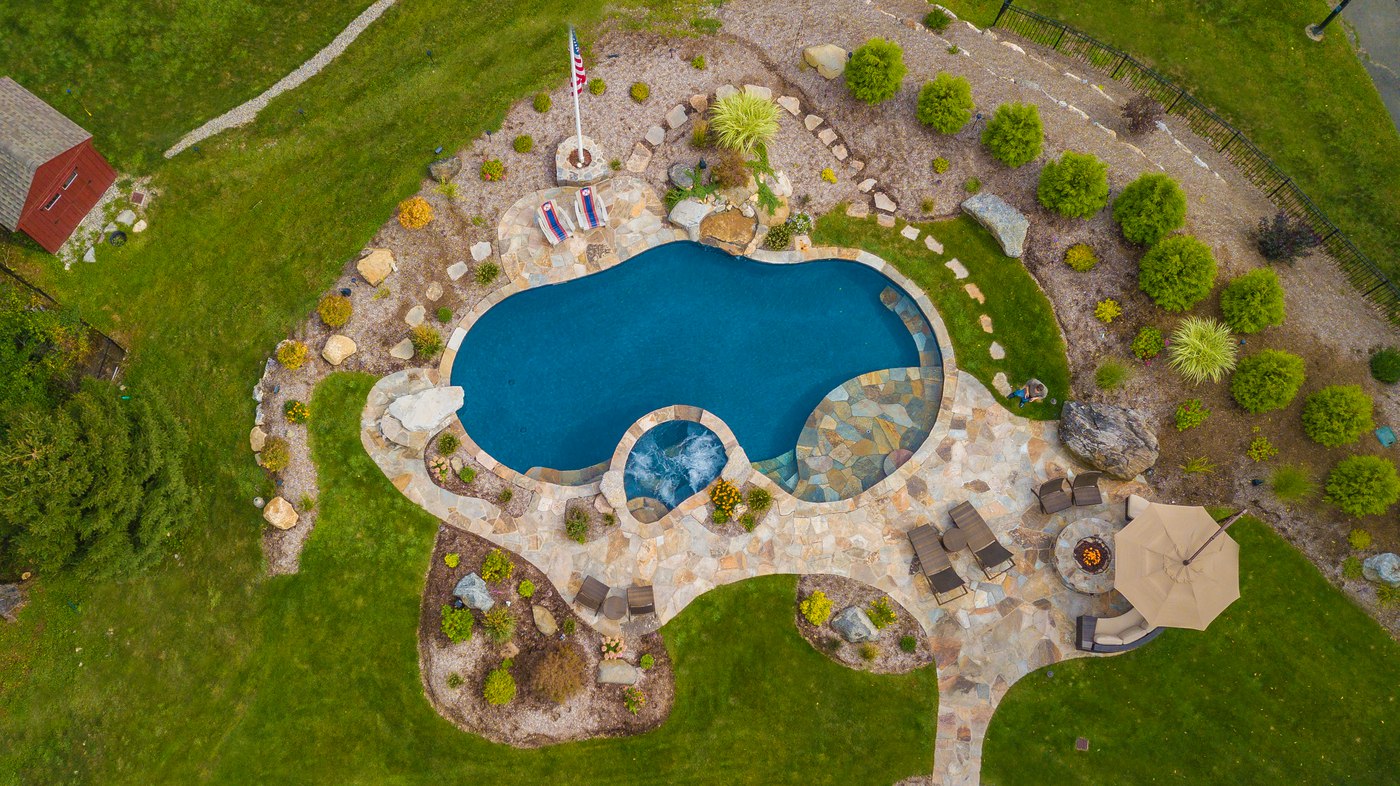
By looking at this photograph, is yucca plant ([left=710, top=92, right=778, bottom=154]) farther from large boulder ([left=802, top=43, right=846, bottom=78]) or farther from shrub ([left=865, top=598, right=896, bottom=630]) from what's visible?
shrub ([left=865, top=598, right=896, bottom=630])

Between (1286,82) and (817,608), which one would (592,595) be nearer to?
(817,608)

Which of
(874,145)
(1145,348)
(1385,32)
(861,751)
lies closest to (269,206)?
(874,145)

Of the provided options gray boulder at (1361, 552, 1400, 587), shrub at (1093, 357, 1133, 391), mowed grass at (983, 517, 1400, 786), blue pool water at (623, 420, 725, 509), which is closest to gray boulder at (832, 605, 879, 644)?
mowed grass at (983, 517, 1400, 786)

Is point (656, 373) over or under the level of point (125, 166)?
over

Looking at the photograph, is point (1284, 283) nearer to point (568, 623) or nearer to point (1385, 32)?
point (1385, 32)

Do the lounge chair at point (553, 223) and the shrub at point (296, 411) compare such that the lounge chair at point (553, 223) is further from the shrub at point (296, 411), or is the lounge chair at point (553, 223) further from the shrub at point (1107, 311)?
the shrub at point (1107, 311)

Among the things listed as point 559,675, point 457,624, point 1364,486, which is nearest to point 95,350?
point 457,624
